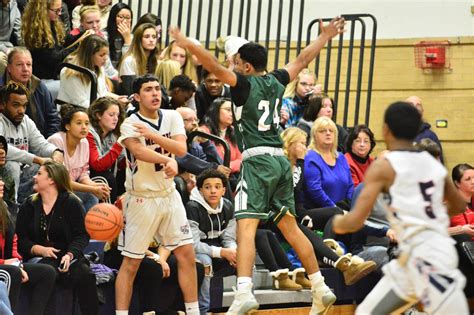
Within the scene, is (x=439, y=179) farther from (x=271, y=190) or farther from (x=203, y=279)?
(x=203, y=279)

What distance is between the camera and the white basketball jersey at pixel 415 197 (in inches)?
257

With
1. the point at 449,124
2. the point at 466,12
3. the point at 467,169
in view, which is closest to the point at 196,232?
the point at 467,169

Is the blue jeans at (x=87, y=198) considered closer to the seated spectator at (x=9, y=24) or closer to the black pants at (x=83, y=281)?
the black pants at (x=83, y=281)

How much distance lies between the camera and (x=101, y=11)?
1402 cm

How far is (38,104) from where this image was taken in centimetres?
1115

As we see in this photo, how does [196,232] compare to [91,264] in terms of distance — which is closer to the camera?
[91,264]

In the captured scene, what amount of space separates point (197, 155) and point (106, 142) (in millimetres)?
859

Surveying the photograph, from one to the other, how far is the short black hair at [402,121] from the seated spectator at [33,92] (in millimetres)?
5034

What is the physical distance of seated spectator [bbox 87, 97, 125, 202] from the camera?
1058 centimetres

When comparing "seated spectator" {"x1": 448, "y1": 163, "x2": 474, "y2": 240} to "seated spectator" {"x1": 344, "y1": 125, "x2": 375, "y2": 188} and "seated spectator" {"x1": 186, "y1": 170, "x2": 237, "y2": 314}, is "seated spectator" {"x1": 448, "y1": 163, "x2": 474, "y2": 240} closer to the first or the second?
"seated spectator" {"x1": 344, "y1": 125, "x2": 375, "y2": 188}

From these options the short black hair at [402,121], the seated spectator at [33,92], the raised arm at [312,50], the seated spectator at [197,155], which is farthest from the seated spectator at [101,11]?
the short black hair at [402,121]

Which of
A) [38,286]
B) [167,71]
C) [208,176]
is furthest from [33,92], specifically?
[38,286]

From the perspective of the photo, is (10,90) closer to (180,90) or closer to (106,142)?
(106,142)

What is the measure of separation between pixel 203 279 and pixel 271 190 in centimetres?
129
